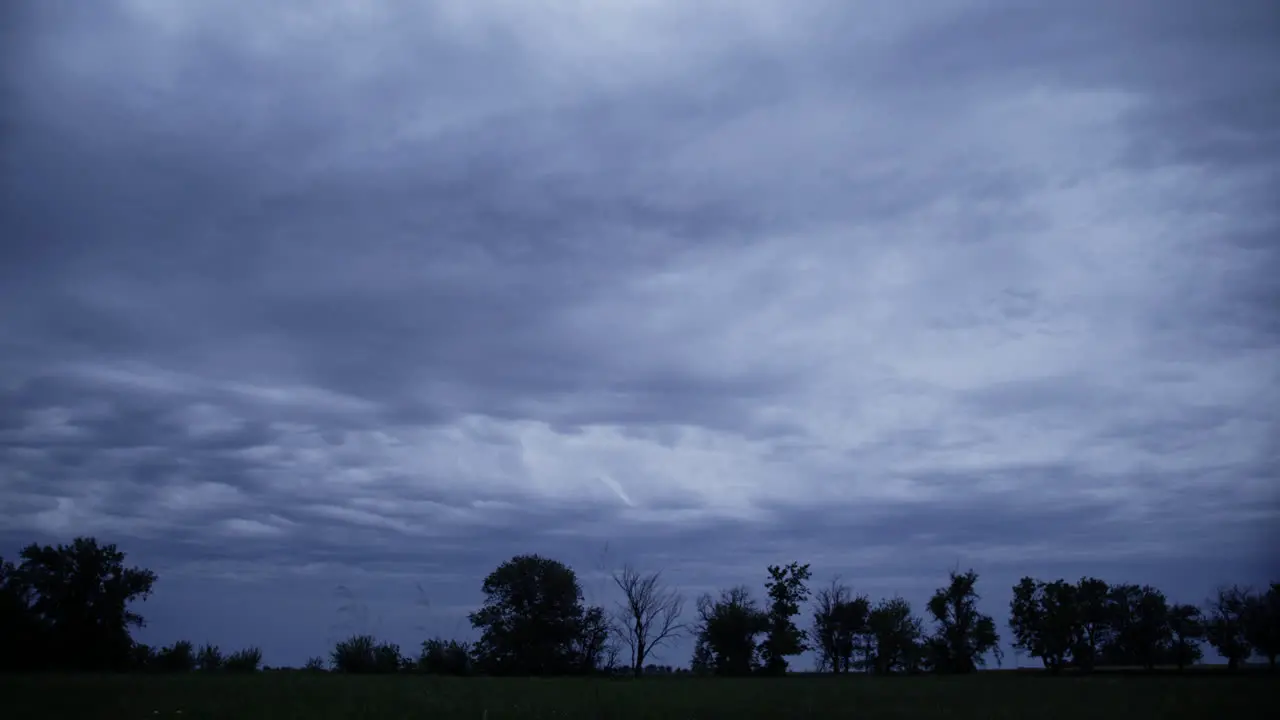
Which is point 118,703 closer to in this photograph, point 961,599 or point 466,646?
point 466,646

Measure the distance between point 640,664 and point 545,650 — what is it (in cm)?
1205

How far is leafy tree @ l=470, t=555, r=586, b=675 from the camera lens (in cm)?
7175

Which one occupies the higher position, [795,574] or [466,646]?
[795,574]

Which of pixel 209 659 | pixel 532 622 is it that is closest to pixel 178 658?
pixel 209 659

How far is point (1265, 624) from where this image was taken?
7469 cm

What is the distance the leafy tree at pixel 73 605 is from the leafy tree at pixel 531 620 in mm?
27788

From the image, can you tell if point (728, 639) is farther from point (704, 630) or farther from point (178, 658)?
point (178, 658)

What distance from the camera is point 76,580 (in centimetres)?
5219

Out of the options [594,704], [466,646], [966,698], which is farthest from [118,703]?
[466,646]

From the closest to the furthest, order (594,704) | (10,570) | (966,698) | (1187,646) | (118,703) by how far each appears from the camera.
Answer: (118,703) < (594,704) < (966,698) < (10,570) < (1187,646)

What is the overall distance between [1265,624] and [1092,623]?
1970 centimetres

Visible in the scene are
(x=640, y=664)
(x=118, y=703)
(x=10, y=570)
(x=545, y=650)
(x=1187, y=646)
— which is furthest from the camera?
(x=1187, y=646)

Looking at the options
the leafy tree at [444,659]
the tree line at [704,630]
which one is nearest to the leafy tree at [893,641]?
the tree line at [704,630]

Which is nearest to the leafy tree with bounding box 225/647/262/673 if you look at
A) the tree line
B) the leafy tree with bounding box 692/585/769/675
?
the tree line
